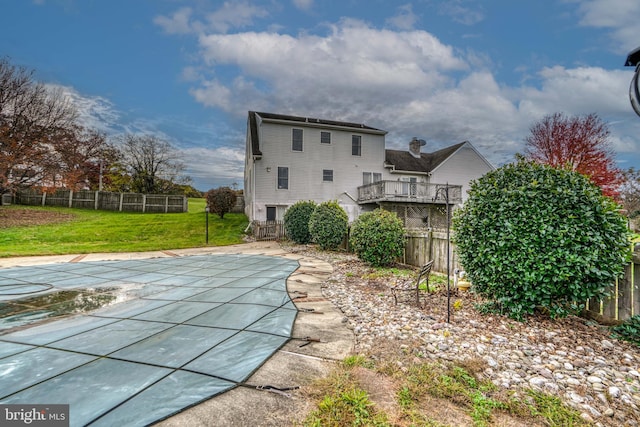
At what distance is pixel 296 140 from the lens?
18891 mm

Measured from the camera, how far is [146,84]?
14.5 metres

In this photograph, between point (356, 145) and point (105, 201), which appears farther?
point (105, 201)

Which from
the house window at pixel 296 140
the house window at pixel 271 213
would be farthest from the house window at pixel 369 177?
the house window at pixel 271 213

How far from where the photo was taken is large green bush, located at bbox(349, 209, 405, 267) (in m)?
7.68

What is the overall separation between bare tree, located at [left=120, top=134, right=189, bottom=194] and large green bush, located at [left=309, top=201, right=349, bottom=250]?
83.9 ft

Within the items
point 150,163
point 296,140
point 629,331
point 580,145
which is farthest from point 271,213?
point 580,145

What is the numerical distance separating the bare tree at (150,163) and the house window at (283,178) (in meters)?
18.2

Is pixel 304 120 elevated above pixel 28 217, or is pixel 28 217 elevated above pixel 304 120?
pixel 304 120

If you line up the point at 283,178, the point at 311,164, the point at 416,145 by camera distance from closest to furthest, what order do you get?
the point at 283,178
the point at 311,164
the point at 416,145

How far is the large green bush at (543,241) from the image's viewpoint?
133 inches

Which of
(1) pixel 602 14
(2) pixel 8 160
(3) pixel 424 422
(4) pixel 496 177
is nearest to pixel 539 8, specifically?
(1) pixel 602 14

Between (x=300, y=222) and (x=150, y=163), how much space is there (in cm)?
2411

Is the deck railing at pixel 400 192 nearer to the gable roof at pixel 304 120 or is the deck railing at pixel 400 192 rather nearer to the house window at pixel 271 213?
the gable roof at pixel 304 120

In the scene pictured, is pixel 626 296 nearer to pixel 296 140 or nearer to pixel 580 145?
pixel 296 140
